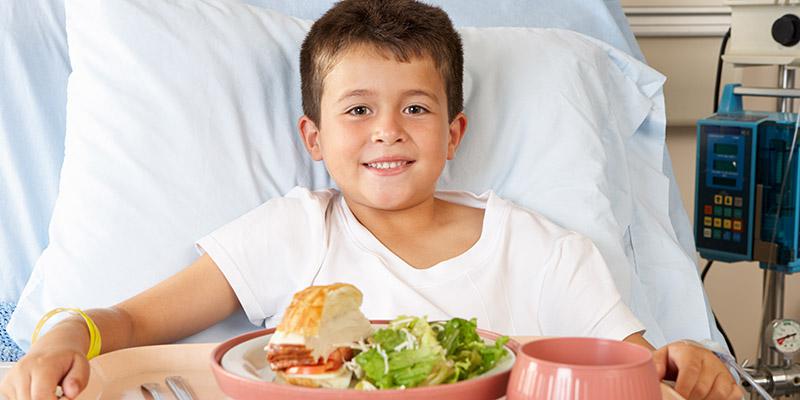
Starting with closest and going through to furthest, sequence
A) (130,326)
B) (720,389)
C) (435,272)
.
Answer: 1. (720,389)
2. (130,326)
3. (435,272)

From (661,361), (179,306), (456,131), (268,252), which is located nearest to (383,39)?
(456,131)

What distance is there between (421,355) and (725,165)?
1.25 meters

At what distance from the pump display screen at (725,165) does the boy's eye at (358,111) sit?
85cm

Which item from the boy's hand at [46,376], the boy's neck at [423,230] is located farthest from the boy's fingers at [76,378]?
the boy's neck at [423,230]

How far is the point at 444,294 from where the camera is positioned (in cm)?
111

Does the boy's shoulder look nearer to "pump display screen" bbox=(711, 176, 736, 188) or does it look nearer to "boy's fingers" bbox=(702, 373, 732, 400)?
"boy's fingers" bbox=(702, 373, 732, 400)

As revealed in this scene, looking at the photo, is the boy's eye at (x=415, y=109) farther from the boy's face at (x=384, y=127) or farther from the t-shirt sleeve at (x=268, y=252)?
the t-shirt sleeve at (x=268, y=252)

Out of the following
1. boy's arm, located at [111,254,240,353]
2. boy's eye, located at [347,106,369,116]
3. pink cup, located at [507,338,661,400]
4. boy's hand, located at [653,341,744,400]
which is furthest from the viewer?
boy's eye, located at [347,106,369,116]

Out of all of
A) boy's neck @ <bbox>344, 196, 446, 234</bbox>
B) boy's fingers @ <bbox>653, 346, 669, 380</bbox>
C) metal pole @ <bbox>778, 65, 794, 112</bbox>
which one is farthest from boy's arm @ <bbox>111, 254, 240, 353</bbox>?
metal pole @ <bbox>778, 65, 794, 112</bbox>

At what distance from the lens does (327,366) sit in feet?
2.09

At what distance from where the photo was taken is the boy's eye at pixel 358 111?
115cm

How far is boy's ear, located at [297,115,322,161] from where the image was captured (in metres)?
1.26

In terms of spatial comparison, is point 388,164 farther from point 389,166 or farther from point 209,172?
point 209,172

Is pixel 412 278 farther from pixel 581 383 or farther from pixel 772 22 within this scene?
pixel 772 22
